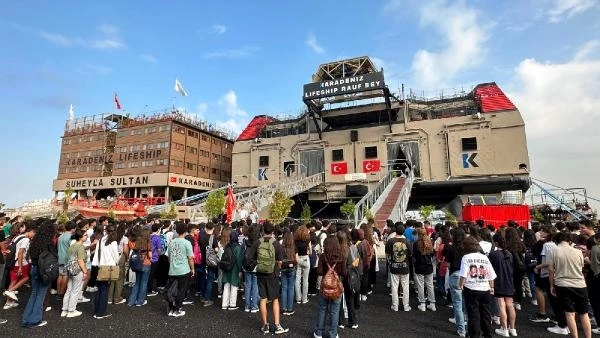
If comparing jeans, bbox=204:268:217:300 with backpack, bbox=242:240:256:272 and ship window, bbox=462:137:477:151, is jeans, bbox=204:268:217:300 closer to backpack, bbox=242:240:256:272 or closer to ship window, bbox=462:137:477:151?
backpack, bbox=242:240:256:272

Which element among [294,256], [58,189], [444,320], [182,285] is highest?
[58,189]

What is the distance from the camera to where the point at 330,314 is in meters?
5.42

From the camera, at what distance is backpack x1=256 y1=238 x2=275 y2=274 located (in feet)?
19.7

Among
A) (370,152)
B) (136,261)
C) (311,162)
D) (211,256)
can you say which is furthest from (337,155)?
(136,261)

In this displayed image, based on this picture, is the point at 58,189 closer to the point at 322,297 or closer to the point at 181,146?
the point at 181,146

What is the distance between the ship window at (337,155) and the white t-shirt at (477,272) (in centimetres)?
2644

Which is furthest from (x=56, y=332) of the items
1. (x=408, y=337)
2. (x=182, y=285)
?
(x=408, y=337)

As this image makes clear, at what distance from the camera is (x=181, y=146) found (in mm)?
41969

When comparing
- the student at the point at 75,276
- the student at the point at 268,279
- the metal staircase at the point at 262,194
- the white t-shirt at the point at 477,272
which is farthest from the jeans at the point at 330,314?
the metal staircase at the point at 262,194

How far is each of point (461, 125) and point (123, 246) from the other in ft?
89.7

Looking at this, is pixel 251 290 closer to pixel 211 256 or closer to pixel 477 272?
pixel 211 256

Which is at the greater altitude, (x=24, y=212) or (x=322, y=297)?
(x=24, y=212)

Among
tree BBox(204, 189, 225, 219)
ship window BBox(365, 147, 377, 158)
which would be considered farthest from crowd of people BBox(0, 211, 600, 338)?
ship window BBox(365, 147, 377, 158)

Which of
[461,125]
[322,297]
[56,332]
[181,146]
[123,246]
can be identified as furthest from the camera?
[181,146]
